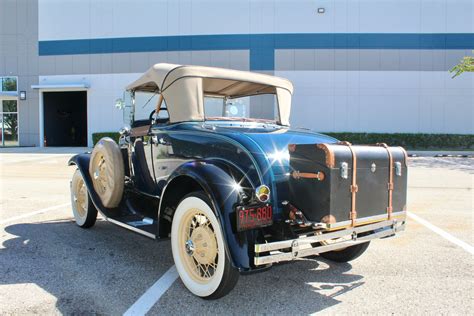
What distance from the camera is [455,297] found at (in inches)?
129

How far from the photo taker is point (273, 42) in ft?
74.0

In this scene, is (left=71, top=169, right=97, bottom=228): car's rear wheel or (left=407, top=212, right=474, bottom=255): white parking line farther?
(left=71, top=169, right=97, bottom=228): car's rear wheel

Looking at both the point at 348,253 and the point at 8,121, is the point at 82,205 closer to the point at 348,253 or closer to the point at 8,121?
the point at 348,253

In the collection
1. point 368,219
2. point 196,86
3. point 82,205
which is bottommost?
point 82,205

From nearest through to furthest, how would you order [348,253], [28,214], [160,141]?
[348,253] < [160,141] < [28,214]

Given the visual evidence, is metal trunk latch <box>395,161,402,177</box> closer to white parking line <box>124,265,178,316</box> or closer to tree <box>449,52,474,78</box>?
white parking line <box>124,265,178,316</box>

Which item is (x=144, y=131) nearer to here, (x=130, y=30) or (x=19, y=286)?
(x=19, y=286)

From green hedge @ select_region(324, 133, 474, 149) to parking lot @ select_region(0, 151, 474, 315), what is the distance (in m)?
15.8

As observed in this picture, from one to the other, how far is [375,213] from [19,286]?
10.1ft

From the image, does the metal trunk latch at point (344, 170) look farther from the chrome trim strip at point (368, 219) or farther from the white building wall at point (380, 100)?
the white building wall at point (380, 100)

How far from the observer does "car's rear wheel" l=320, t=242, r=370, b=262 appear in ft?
13.0

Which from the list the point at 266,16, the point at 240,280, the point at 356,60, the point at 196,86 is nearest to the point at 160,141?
the point at 196,86

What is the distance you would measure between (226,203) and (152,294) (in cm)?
103

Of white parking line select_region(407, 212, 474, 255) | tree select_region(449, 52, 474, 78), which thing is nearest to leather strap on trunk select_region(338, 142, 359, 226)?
white parking line select_region(407, 212, 474, 255)
